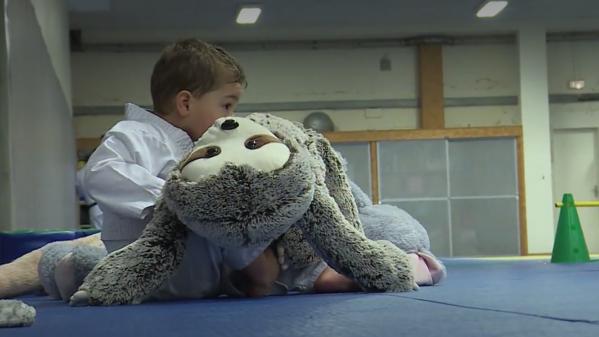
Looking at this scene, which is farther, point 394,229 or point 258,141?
Result: point 394,229

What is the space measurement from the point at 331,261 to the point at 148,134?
56 cm

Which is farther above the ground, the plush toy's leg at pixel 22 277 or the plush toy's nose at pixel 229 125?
the plush toy's nose at pixel 229 125

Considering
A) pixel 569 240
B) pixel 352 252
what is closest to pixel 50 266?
pixel 352 252

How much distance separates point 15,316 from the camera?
1280 mm

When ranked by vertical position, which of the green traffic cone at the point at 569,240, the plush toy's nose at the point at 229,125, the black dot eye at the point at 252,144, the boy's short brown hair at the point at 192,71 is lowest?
the green traffic cone at the point at 569,240

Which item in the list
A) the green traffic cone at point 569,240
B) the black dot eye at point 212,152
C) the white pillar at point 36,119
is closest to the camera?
the black dot eye at point 212,152

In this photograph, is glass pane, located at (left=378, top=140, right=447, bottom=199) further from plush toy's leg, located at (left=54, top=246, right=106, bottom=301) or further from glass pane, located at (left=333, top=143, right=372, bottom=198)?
plush toy's leg, located at (left=54, top=246, right=106, bottom=301)

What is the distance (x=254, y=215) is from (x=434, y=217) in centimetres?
934

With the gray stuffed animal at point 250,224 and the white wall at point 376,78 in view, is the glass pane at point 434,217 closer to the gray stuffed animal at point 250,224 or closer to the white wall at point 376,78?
the white wall at point 376,78

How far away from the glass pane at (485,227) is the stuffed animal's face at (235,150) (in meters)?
9.19

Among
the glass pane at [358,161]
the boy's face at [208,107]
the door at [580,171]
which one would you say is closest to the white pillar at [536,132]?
the door at [580,171]

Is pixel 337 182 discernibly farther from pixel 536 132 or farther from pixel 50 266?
pixel 536 132

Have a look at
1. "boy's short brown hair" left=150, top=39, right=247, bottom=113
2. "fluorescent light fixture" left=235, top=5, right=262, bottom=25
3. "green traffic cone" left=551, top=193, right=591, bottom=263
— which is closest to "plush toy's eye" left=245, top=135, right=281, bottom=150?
"boy's short brown hair" left=150, top=39, right=247, bottom=113

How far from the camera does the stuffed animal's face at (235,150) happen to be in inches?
66.0
